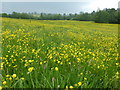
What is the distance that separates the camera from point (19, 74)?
9.09ft

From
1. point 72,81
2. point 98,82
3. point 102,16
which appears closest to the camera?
point 72,81

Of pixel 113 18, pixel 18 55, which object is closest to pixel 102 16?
pixel 113 18

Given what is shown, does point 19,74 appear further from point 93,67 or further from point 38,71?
point 93,67

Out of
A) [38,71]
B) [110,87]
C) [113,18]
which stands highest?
[113,18]

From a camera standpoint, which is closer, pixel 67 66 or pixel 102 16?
pixel 67 66

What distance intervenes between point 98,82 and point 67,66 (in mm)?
898

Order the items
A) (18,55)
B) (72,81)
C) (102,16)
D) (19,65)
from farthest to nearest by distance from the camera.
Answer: (102,16) → (18,55) → (19,65) → (72,81)

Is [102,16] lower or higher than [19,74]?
higher

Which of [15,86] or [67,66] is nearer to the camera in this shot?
[15,86]

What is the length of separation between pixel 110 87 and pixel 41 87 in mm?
1213

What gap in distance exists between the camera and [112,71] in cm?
305

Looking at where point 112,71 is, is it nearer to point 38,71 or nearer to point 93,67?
point 93,67

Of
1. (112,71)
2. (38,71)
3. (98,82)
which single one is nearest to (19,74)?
(38,71)

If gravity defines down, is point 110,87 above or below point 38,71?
below
